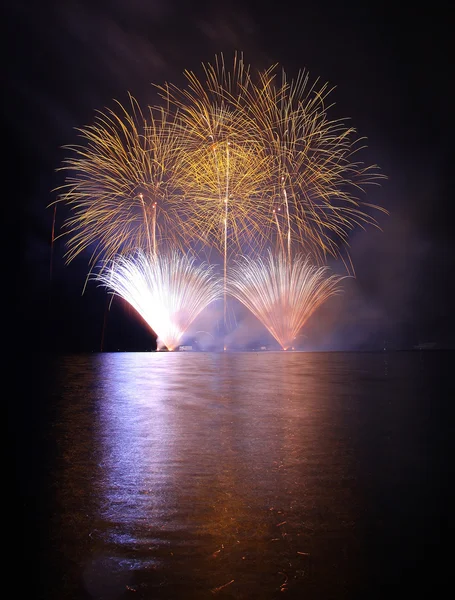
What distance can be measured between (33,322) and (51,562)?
73.9m

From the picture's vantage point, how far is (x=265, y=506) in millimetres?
5340

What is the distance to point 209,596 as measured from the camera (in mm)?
3490

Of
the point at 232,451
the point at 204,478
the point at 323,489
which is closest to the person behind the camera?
the point at 323,489

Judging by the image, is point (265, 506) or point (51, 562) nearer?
point (51, 562)

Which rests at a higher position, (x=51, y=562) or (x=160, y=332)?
(x=160, y=332)

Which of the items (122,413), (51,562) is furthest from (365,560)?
(122,413)

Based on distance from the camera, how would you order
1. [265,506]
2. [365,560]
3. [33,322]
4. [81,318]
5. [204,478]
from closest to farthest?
[365,560], [265,506], [204,478], [33,322], [81,318]

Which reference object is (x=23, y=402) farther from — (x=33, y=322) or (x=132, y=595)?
(x=33, y=322)

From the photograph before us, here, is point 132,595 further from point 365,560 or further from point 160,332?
point 160,332

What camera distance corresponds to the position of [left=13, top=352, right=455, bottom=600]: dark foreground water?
376 cm

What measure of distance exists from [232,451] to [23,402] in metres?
7.85

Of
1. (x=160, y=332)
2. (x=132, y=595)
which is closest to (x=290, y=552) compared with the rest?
(x=132, y=595)

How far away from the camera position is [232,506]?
5348 millimetres

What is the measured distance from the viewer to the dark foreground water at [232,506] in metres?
3.76
